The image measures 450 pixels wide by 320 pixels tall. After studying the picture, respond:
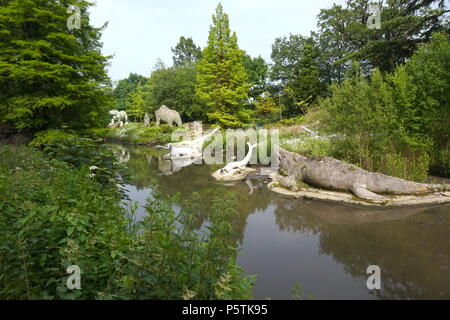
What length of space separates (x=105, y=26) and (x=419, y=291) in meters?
10.7

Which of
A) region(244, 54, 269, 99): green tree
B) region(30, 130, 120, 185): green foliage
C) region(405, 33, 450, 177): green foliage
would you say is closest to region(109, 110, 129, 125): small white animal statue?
region(244, 54, 269, 99): green tree

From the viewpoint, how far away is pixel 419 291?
2.99m

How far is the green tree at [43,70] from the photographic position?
6027 millimetres

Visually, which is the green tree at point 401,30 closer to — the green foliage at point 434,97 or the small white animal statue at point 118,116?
the green foliage at point 434,97

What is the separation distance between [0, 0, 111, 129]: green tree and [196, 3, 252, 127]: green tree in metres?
12.0

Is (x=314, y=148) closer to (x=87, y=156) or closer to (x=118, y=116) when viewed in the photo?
(x=87, y=156)

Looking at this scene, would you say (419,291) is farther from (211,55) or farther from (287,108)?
(287,108)

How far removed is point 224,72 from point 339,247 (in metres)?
17.2

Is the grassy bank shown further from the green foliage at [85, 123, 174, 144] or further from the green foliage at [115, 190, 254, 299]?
the green foliage at [85, 123, 174, 144]

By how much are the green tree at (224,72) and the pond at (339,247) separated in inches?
509

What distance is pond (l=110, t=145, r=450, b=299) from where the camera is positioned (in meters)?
3.10

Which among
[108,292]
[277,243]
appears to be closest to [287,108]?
[277,243]

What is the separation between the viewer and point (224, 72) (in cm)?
1909

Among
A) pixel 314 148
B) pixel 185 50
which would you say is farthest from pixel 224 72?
pixel 185 50
